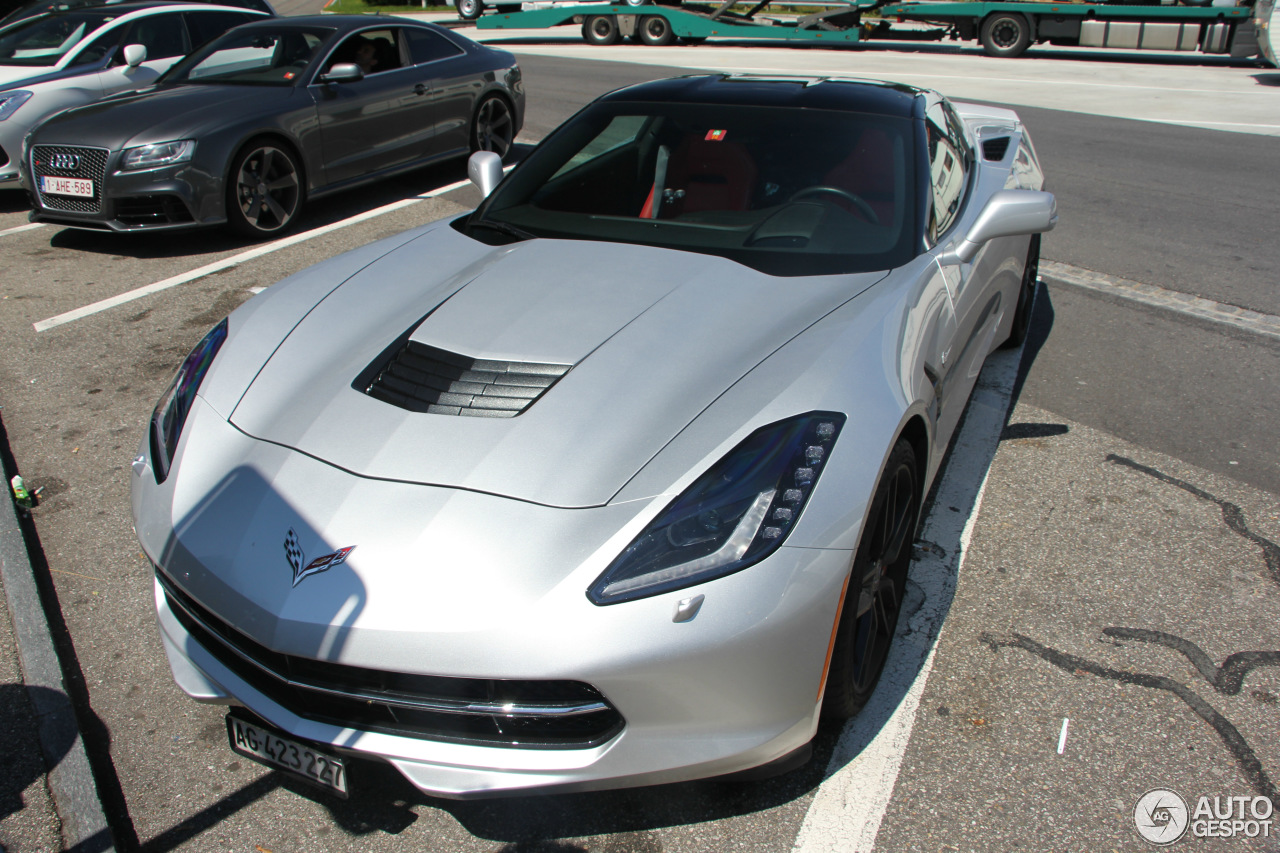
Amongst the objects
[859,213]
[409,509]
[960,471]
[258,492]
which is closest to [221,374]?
[258,492]

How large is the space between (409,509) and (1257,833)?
6.49 ft

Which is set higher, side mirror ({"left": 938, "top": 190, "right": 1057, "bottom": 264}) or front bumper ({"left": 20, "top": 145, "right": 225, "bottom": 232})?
side mirror ({"left": 938, "top": 190, "right": 1057, "bottom": 264})

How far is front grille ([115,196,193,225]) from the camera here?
610 cm

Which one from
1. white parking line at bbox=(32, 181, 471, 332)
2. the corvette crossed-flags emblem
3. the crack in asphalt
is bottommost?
the crack in asphalt

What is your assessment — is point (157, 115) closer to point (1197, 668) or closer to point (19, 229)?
point (19, 229)

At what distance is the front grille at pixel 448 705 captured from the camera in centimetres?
184

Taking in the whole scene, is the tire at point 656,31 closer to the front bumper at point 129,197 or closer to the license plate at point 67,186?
the front bumper at point 129,197

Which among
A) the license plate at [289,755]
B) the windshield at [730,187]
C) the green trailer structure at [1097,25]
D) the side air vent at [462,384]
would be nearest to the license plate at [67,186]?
the windshield at [730,187]

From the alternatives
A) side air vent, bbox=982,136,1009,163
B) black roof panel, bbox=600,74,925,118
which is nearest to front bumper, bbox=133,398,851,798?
black roof panel, bbox=600,74,925,118

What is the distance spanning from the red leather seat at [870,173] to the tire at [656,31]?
19707 millimetres

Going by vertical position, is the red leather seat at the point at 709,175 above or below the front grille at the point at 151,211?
above

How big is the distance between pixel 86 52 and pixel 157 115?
2355 mm

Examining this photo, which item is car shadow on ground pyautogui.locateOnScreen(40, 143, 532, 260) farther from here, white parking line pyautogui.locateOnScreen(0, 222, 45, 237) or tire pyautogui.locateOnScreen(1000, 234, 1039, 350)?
tire pyautogui.locateOnScreen(1000, 234, 1039, 350)

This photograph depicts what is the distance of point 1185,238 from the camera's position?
6484 mm
